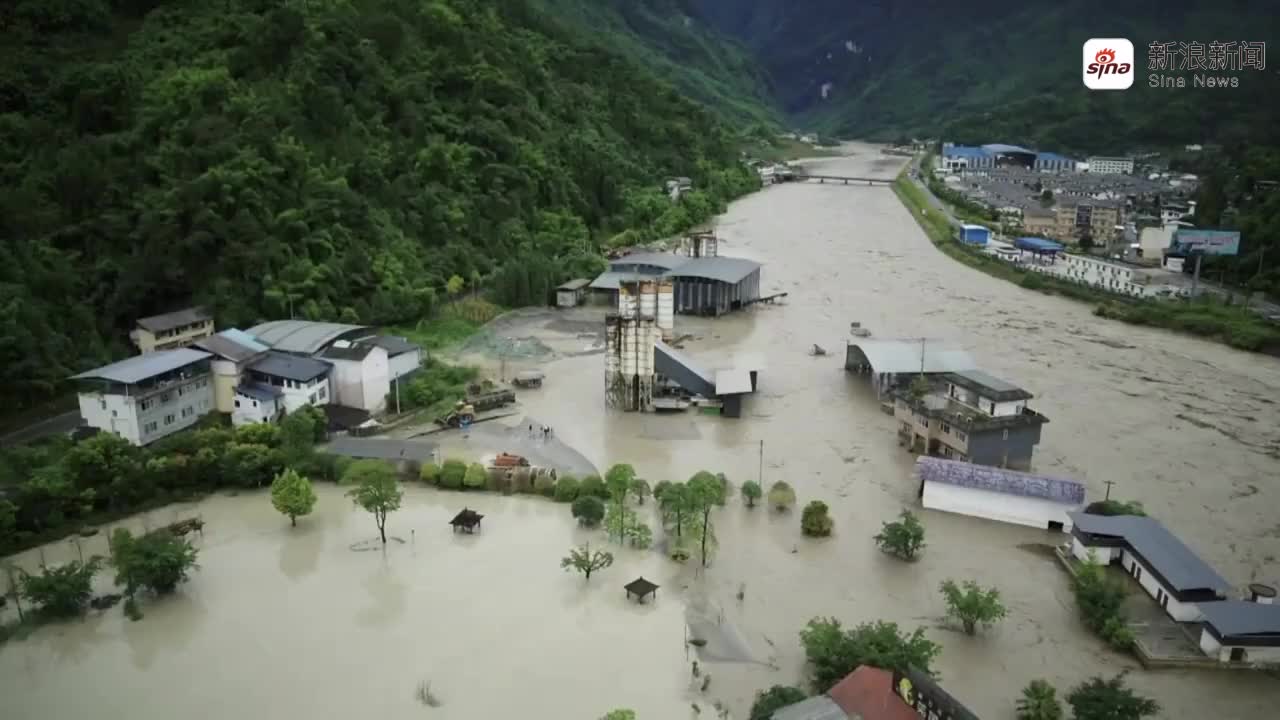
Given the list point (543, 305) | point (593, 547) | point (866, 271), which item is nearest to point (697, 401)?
point (593, 547)

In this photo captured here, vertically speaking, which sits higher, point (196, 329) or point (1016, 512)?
point (196, 329)

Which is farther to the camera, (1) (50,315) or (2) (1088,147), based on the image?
(2) (1088,147)

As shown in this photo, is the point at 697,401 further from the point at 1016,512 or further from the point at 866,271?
the point at 866,271

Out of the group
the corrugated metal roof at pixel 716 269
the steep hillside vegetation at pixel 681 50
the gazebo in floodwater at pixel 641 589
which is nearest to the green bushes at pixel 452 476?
the gazebo in floodwater at pixel 641 589

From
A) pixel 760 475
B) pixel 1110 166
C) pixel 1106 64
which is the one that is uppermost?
pixel 1106 64

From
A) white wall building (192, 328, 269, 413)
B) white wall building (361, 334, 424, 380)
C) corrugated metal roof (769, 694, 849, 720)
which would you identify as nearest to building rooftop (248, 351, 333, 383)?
white wall building (192, 328, 269, 413)

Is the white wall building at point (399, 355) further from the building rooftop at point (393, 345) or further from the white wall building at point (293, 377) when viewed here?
the white wall building at point (293, 377)

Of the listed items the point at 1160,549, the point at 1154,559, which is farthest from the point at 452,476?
the point at 1160,549

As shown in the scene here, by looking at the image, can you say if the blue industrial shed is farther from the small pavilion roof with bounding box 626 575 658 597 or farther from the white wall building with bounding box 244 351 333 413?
the small pavilion roof with bounding box 626 575 658 597

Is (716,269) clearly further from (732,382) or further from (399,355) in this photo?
(399,355)
